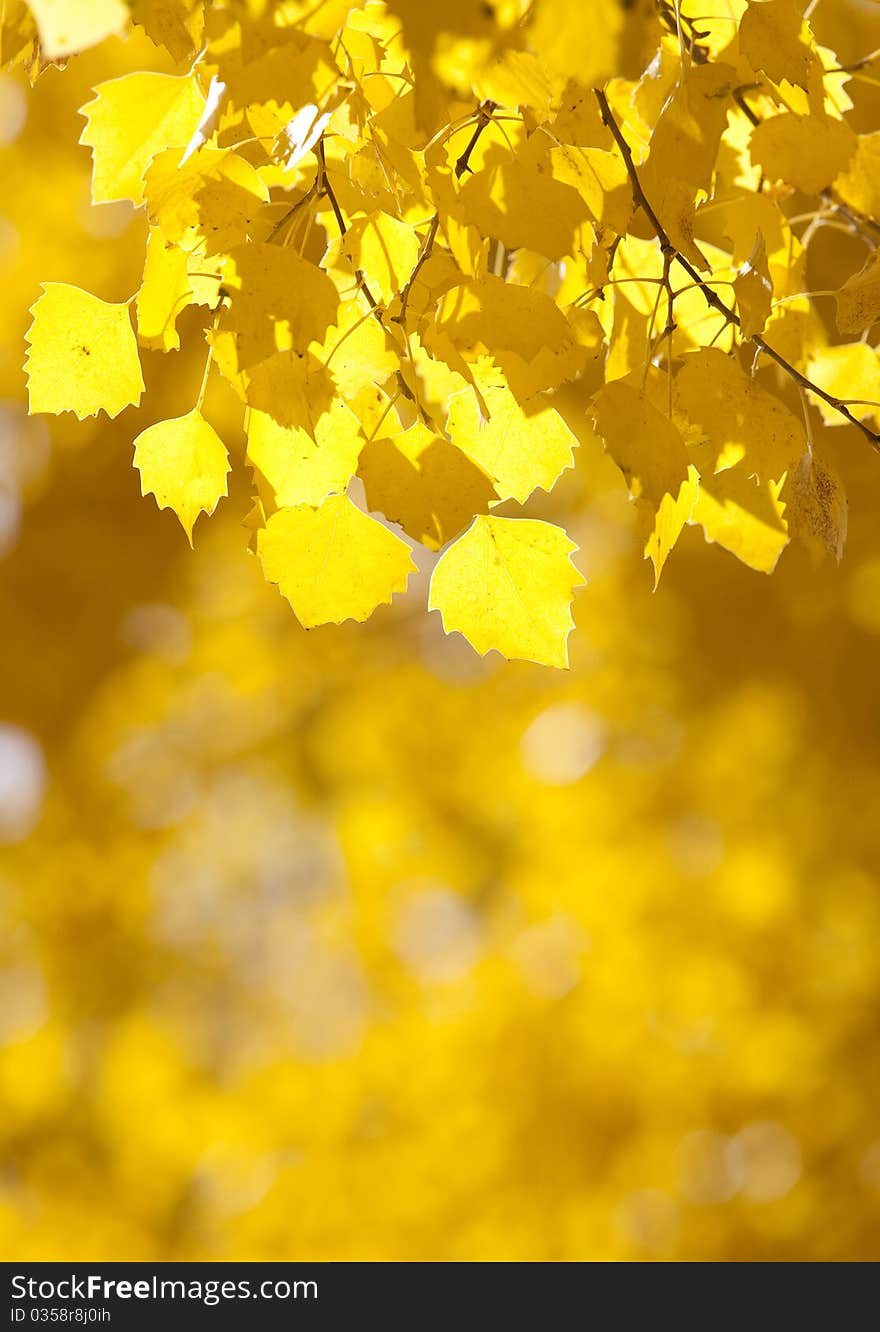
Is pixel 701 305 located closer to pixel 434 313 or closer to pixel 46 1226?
pixel 434 313

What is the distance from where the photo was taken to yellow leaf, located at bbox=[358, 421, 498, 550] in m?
0.64

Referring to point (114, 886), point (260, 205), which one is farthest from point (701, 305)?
point (114, 886)

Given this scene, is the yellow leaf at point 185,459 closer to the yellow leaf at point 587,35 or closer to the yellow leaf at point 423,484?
the yellow leaf at point 423,484

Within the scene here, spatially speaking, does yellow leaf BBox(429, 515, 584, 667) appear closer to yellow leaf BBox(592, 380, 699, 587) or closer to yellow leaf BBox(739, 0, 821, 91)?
yellow leaf BBox(592, 380, 699, 587)

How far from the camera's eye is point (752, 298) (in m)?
0.64

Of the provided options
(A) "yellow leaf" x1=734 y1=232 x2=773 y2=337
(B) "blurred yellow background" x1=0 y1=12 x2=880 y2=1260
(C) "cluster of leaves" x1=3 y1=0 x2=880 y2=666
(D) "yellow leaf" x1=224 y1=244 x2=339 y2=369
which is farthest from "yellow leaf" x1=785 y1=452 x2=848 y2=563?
(B) "blurred yellow background" x1=0 y1=12 x2=880 y2=1260

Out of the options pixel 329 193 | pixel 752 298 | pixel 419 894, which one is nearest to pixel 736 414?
pixel 752 298

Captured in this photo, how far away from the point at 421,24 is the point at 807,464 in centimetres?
39

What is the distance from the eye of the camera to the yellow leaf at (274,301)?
0.60m

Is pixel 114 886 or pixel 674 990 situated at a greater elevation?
pixel 114 886

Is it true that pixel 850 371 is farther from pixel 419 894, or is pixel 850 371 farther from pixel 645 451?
pixel 419 894

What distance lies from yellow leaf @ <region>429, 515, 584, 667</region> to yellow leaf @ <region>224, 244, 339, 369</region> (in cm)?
18

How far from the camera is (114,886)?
361 centimetres

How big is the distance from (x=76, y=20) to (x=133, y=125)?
0.89 ft
